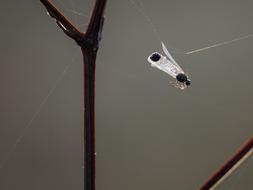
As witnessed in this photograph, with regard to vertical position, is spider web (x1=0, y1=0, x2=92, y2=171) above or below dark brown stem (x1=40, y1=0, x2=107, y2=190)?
below

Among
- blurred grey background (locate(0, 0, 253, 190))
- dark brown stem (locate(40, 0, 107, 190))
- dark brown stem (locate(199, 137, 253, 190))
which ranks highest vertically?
dark brown stem (locate(40, 0, 107, 190))

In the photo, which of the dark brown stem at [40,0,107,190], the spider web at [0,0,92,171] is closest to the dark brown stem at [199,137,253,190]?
the dark brown stem at [40,0,107,190]

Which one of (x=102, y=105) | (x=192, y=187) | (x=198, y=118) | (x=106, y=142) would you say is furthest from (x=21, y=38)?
(x=192, y=187)

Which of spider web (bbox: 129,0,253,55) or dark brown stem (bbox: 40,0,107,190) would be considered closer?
dark brown stem (bbox: 40,0,107,190)

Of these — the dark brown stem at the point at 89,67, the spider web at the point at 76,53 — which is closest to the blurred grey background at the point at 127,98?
the spider web at the point at 76,53

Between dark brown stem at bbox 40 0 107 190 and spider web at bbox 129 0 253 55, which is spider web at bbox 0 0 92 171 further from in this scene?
dark brown stem at bbox 40 0 107 190
